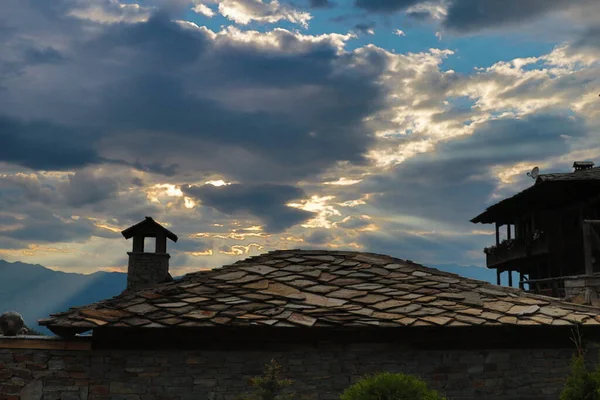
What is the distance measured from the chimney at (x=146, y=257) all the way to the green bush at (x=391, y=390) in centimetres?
749

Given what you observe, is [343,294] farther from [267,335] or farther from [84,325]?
[84,325]

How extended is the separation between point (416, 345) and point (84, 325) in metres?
5.60

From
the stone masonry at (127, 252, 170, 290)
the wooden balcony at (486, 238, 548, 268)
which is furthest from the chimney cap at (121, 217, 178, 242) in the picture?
the wooden balcony at (486, 238, 548, 268)

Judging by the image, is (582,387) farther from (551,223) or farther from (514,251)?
(514,251)

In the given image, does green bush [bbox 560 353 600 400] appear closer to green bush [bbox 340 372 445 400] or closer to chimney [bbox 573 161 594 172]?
green bush [bbox 340 372 445 400]

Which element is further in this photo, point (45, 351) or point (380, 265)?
point (380, 265)

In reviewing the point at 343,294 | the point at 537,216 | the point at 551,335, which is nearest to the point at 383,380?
the point at 343,294

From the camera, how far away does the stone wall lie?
1022cm

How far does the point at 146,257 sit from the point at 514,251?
2037cm

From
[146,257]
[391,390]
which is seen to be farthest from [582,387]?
[146,257]

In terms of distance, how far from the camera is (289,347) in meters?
10.4

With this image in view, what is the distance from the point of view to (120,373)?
10.2 meters

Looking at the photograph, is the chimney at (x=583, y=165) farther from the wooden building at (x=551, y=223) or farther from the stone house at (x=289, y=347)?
the stone house at (x=289, y=347)

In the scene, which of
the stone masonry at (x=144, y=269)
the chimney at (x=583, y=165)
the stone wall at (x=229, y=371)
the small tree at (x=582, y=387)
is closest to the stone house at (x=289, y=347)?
the stone wall at (x=229, y=371)
